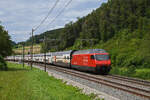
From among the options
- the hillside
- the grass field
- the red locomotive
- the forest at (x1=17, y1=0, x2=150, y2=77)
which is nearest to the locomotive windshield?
the red locomotive

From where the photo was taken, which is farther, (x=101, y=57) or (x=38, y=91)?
(x=101, y=57)

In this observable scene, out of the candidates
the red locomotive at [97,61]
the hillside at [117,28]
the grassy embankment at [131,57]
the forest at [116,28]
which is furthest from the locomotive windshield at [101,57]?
the forest at [116,28]

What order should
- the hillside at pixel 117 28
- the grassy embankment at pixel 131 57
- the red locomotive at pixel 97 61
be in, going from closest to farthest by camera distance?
the red locomotive at pixel 97 61, the grassy embankment at pixel 131 57, the hillside at pixel 117 28

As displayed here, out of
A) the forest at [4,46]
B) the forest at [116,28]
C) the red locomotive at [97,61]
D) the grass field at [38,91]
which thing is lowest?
the grass field at [38,91]

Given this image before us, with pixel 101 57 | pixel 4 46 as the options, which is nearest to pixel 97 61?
pixel 101 57

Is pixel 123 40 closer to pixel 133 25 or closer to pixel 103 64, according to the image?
pixel 133 25

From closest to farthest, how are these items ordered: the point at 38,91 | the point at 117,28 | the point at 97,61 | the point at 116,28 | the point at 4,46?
the point at 38,91 → the point at 97,61 → the point at 4,46 → the point at 116,28 → the point at 117,28

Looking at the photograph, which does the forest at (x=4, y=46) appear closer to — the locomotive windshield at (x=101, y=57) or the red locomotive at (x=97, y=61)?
the red locomotive at (x=97, y=61)

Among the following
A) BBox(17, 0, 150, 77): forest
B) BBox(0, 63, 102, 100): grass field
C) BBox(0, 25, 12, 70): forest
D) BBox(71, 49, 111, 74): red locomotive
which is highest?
BBox(17, 0, 150, 77): forest

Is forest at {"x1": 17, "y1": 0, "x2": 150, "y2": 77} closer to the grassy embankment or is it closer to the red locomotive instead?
the grassy embankment

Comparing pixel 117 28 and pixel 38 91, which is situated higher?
pixel 117 28

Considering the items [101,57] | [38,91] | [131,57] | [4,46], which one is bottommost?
[38,91]

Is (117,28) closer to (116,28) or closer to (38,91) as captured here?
(116,28)

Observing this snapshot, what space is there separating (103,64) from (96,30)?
75.7 meters
